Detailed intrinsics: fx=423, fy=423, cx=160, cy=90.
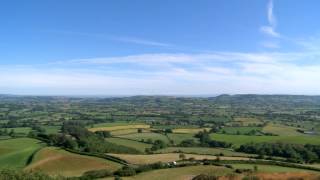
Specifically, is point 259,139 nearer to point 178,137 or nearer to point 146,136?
point 178,137

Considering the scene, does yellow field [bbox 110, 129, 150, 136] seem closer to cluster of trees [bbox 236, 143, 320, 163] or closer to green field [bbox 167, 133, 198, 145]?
green field [bbox 167, 133, 198, 145]

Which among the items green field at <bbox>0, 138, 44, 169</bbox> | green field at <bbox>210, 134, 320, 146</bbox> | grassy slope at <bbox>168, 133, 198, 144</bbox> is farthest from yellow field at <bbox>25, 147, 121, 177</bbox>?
green field at <bbox>210, 134, 320, 146</bbox>

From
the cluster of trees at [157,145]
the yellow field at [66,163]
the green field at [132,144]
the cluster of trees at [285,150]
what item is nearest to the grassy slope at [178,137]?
the cluster of trees at [157,145]

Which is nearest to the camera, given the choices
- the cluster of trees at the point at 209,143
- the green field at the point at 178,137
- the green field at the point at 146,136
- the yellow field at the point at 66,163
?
the yellow field at the point at 66,163

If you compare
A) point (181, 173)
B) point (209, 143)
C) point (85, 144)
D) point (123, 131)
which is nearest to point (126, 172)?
point (181, 173)

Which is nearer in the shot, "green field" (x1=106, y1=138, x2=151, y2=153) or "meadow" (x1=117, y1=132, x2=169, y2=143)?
"green field" (x1=106, y1=138, x2=151, y2=153)

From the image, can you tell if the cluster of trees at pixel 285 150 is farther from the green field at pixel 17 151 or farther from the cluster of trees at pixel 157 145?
the green field at pixel 17 151
